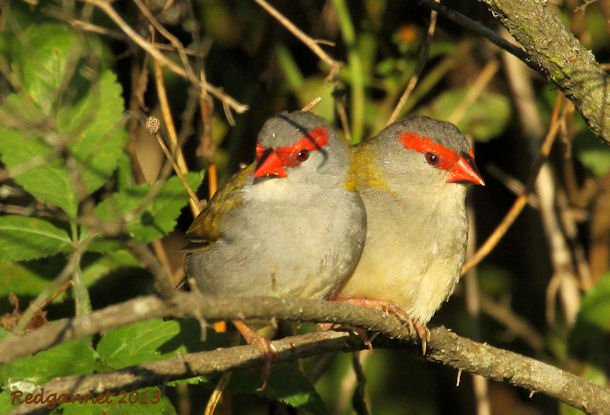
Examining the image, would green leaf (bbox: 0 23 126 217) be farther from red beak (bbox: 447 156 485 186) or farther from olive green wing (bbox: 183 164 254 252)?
red beak (bbox: 447 156 485 186)

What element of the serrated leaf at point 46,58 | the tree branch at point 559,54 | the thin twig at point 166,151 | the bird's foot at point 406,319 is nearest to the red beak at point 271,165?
the thin twig at point 166,151

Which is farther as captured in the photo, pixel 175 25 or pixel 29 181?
pixel 175 25

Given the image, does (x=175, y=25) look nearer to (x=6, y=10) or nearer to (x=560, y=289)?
(x=6, y=10)

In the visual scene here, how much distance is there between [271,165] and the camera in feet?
13.3

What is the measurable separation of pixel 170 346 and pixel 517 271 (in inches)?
151

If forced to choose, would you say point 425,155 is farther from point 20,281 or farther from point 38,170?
point 20,281

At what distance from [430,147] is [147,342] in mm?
1621

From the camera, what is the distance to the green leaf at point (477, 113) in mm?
5977

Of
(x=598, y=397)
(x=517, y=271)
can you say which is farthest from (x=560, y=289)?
(x=598, y=397)

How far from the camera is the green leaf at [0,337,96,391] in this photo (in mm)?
3514

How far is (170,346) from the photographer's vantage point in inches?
150

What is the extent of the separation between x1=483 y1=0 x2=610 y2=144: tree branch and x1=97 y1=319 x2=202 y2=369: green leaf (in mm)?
1725

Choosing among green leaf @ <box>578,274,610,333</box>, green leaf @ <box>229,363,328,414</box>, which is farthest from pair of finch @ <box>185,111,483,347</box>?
green leaf @ <box>578,274,610,333</box>

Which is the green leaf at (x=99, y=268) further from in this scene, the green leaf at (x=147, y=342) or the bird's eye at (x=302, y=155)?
the bird's eye at (x=302, y=155)
